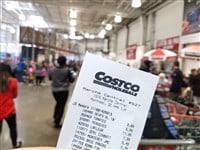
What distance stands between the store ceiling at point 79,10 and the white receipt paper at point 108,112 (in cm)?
1395

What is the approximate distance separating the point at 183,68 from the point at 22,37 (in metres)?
11.6

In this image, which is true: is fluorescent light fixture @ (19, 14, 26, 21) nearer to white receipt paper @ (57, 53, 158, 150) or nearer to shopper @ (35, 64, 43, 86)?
shopper @ (35, 64, 43, 86)

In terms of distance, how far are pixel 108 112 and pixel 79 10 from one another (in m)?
17.4

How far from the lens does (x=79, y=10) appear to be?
18.5m

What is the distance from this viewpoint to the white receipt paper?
59.8 inches

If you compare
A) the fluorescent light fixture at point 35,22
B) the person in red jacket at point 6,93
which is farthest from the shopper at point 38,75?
the person in red jacket at point 6,93

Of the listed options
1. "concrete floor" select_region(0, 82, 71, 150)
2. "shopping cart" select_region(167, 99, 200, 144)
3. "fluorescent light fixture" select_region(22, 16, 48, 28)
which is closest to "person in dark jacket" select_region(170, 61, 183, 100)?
"concrete floor" select_region(0, 82, 71, 150)

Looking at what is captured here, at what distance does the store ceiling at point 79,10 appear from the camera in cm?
1616

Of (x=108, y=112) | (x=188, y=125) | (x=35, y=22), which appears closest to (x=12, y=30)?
(x=35, y=22)

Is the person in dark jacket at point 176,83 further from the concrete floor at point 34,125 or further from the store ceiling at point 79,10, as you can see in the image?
the store ceiling at point 79,10

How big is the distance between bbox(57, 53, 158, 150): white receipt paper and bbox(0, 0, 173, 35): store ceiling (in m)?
13.9

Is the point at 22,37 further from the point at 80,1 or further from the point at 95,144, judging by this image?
the point at 95,144

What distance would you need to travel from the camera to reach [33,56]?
75.5 feet

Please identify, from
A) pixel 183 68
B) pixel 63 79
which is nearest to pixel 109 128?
pixel 63 79
